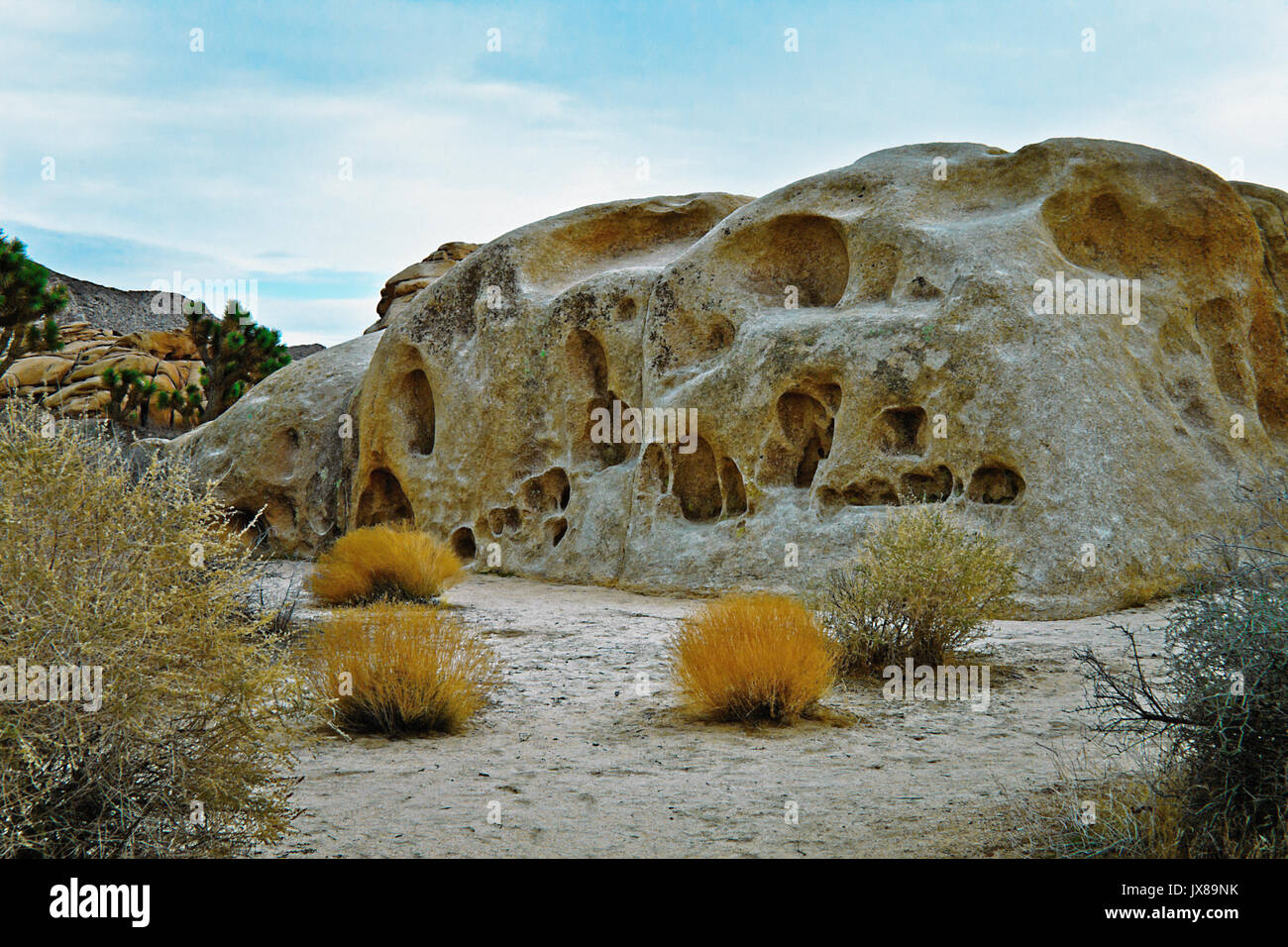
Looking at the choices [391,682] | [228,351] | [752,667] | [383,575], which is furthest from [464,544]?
[228,351]

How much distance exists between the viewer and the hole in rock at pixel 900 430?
10625 millimetres

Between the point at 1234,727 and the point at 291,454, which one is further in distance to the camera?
the point at 291,454

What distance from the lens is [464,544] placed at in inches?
588

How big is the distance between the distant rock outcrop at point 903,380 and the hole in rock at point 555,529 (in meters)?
0.02

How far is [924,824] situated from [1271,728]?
1.32 metres

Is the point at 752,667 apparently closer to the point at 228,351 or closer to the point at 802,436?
the point at 802,436

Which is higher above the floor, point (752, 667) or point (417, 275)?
point (417, 275)

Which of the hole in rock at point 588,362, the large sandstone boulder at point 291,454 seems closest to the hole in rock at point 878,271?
the hole in rock at point 588,362

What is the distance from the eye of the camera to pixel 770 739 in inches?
219

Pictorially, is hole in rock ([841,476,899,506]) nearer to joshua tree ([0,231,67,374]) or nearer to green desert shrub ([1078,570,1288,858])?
green desert shrub ([1078,570,1288,858])

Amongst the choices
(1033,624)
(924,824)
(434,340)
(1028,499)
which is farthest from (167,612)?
(434,340)

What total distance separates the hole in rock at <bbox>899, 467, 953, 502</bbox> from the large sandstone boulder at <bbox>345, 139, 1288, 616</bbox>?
31 millimetres

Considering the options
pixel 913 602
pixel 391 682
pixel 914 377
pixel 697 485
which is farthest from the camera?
pixel 697 485

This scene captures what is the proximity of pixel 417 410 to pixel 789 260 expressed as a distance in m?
6.36
